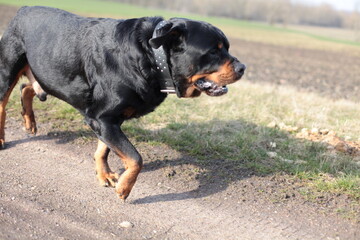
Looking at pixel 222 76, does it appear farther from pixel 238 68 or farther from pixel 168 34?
pixel 168 34

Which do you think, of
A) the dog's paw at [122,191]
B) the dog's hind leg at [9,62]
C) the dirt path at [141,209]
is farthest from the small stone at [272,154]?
the dog's hind leg at [9,62]

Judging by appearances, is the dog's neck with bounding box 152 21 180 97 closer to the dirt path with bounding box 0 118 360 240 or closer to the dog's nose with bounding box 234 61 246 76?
the dog's nose with bounding box 234 61 246 76

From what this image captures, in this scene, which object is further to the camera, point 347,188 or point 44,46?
point 44,46

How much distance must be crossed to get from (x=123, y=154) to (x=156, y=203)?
1.95 ft

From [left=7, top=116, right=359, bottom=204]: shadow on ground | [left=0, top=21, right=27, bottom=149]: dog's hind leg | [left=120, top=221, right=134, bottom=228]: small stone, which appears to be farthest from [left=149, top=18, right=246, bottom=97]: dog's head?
[left=0, top=21, right=27, bottom=149]: dog's hind leg

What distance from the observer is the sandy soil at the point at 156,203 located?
3811mm

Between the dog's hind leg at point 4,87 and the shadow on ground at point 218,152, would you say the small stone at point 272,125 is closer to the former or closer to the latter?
the shadow on ground at point 218,152

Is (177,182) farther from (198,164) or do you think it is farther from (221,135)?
(221,135)

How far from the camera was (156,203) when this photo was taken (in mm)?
4398

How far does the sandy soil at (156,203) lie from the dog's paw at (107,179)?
0.06m

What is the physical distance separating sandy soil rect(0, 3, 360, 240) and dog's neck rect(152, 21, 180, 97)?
1.09 metres

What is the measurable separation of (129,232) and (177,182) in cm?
124

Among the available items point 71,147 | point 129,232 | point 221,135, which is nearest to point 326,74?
point 221,135

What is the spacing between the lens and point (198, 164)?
5.38m
